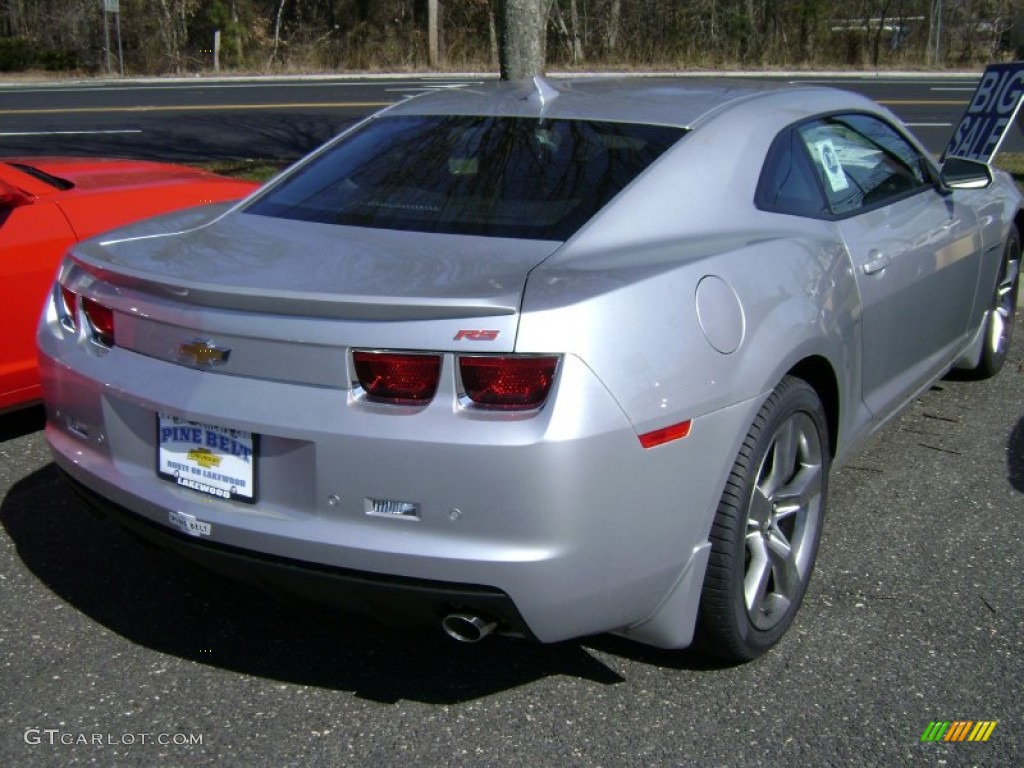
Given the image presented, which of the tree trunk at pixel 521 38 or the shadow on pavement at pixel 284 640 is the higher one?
the tree trunk at pixel 521 38

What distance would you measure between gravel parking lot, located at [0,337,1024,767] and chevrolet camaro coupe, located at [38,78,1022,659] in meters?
0.24

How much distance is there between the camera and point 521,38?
26.6 ft

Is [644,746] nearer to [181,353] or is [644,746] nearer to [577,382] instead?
[577,382]

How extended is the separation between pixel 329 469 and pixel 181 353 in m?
0.51

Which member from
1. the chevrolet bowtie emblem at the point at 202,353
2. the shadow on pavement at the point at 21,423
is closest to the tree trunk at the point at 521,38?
the shadow on pavement at the point at 21,423

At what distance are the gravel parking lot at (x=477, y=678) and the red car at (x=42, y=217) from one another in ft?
2.78

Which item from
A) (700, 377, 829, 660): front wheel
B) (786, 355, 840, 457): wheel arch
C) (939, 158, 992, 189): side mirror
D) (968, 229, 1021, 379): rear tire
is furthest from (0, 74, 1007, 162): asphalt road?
(700, 377, 829, 660): front wheel

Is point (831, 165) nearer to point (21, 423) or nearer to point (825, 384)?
point (825, 384)

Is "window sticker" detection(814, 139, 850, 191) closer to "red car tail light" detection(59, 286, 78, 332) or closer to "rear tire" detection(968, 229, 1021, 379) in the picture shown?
"rear tire" detection(968, 229, 1021, 379)

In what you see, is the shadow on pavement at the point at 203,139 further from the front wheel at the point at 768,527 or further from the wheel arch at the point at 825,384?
the front wheel at the point at 768,527

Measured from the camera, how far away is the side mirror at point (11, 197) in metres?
4.66

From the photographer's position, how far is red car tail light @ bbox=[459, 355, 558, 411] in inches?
97.2

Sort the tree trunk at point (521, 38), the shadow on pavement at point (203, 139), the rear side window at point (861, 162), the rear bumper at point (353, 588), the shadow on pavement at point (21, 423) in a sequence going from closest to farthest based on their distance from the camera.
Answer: the rear bumper at point (353, 588)
the rear side window at point (861, 162)
the shadow on pavement at point (21, 423)
the tree trunk at point (521, 38)
the shadow on pavement at point (203, 139)

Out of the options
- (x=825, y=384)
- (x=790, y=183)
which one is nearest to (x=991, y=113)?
(x=790, y=183)
